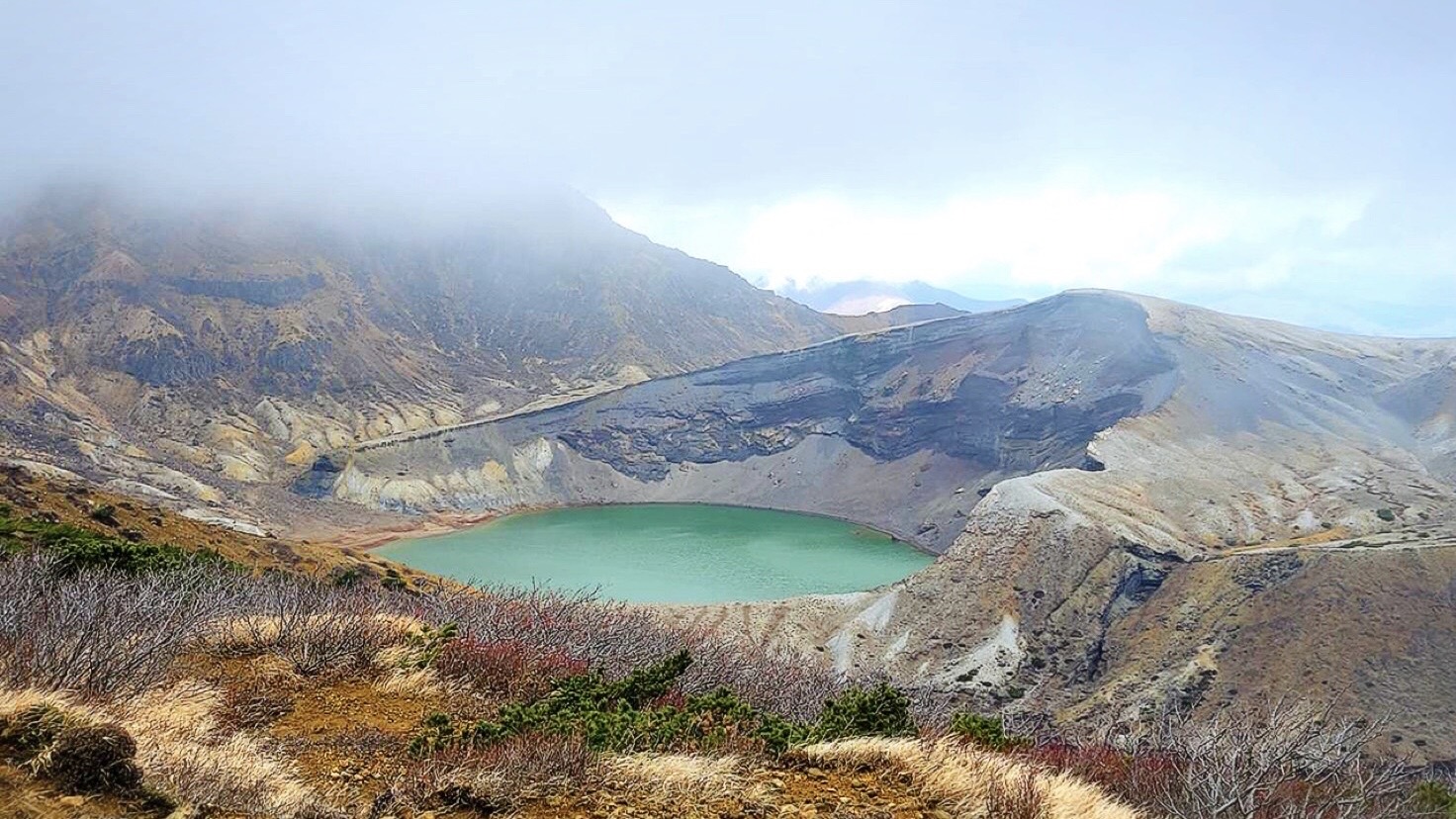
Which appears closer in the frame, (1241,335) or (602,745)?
(602,745)

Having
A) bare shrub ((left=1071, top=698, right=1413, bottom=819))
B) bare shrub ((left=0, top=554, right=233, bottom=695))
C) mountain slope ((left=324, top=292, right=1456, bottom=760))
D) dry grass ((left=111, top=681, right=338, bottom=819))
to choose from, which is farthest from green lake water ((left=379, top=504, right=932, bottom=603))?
dry grass ((left=111, top=681, right=338, bottom=819))

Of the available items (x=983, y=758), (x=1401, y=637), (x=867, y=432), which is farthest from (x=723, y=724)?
(x=867, y=432)

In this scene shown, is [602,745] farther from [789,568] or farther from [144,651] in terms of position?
[789,568]

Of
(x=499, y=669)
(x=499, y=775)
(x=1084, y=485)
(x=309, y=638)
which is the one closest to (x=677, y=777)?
(x=499, y=775)

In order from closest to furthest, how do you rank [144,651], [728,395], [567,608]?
[144,651] < [567,608] < [728,395]

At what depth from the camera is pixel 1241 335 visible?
84500 mm

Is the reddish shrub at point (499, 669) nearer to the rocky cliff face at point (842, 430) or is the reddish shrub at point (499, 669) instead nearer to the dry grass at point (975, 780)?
the dry grass at point (975, 780)

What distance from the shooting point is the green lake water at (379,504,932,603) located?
61156mm

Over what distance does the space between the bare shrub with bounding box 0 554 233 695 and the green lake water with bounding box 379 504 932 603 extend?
41.6 m

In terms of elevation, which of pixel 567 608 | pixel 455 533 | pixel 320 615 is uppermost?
pixel 320 615

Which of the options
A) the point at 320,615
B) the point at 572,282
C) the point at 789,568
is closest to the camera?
the point at 320,615

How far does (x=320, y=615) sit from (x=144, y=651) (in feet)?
11.4

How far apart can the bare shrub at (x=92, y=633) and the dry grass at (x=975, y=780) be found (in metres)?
5.74

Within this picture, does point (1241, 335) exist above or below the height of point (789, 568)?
above
